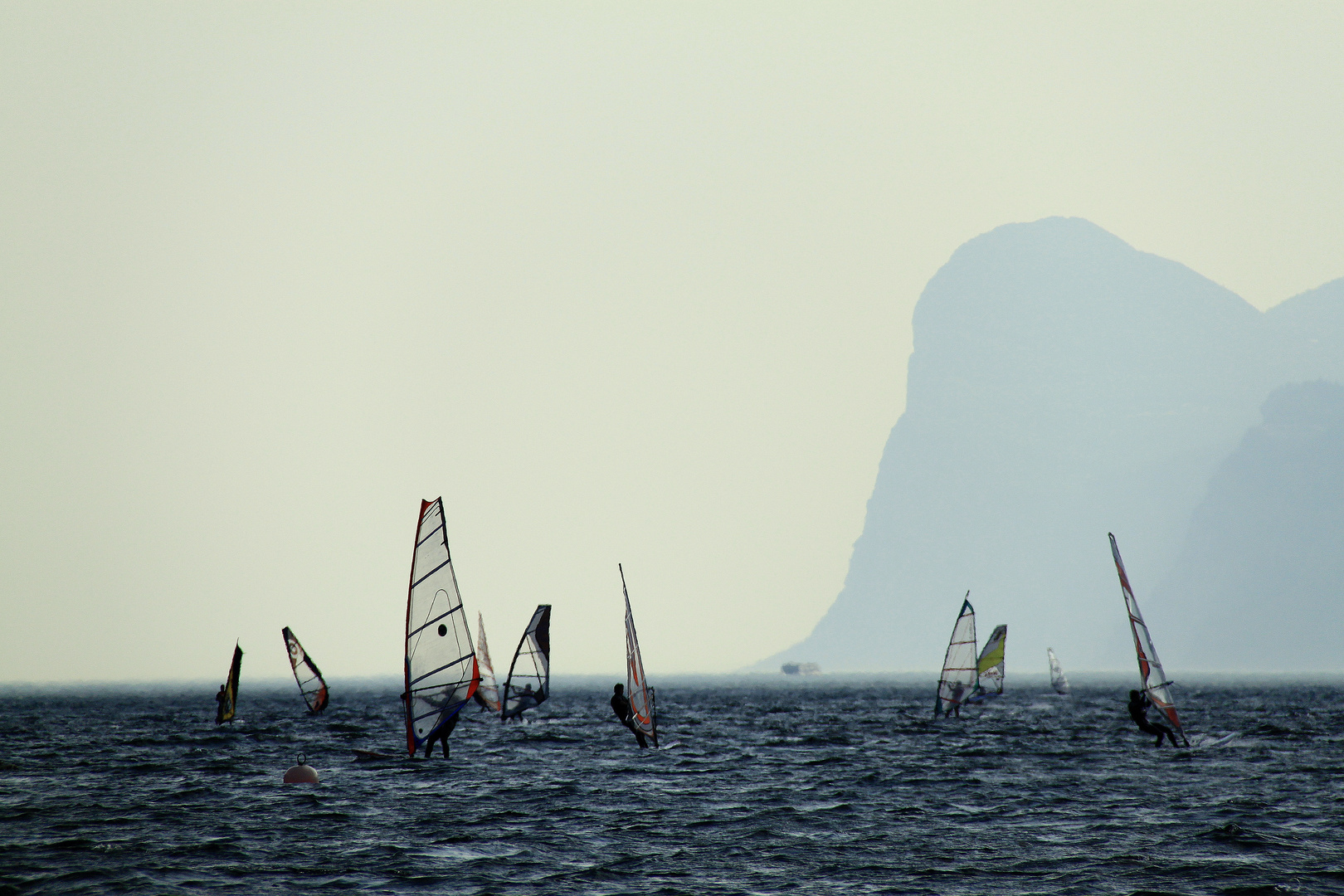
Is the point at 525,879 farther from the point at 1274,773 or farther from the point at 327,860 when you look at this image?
the point at 1274,773

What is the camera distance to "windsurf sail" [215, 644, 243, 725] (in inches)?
2053

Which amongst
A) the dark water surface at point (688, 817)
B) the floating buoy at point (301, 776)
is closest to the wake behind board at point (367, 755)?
the dark water surface at point (688, 817)

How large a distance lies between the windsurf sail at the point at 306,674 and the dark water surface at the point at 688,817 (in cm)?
2015

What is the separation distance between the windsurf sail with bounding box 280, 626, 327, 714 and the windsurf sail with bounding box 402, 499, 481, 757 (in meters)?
37.5

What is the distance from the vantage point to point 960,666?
5391 cm

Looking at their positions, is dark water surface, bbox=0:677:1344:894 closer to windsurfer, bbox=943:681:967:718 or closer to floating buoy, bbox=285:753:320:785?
floating buoy, bbox=285:753:320:785

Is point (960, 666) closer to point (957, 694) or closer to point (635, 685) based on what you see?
point (957, 694)

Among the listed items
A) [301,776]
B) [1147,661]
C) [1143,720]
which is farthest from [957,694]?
[301,776]

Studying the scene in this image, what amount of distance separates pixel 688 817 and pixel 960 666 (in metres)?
34.2

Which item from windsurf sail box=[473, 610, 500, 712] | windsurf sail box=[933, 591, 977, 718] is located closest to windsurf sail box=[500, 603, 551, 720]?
windsurf sail box=[473, 610, 500, 712]

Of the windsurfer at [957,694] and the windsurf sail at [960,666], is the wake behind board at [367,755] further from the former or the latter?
the windsurfer at [957,694]

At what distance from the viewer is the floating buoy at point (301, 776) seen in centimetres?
2778

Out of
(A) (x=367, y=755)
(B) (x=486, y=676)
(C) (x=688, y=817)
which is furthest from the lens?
(B) (x=486, y=676)

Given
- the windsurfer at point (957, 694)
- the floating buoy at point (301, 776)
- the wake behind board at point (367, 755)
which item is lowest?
the floating buoy at point (301, 776)
